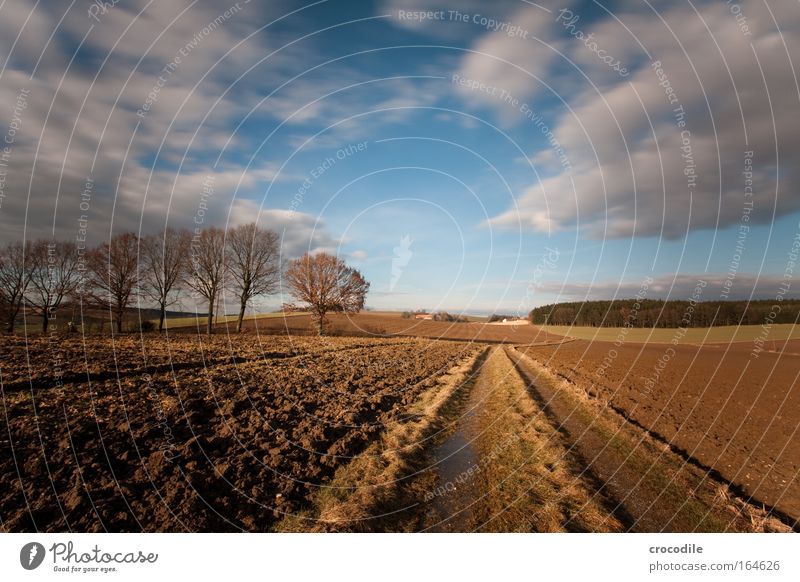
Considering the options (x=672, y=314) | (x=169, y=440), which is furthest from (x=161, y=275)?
(x=672, y=314)

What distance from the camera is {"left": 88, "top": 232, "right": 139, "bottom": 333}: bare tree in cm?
5103

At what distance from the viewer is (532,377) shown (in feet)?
110

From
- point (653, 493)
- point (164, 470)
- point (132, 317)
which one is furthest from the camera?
point (132, 317)

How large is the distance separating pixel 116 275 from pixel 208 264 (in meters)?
11.5

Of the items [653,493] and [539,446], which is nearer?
[653,493]

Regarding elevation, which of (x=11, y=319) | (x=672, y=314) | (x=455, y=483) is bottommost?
(x=455, y=483)

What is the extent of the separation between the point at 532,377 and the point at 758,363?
35007 millimetres
